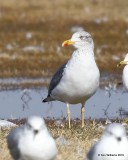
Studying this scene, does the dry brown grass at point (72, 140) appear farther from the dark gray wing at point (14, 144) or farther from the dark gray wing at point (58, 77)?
the dark gray wing at point (14, 144)

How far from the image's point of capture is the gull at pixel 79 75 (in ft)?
35.1

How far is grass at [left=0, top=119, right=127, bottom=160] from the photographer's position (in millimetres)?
8922

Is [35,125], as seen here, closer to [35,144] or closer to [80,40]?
[35,144]

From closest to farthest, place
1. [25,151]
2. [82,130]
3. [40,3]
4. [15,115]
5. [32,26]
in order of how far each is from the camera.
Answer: [25,151]
[82,130]
[15,115]
[32,26]
[40,3]

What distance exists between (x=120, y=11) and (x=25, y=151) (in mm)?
28656

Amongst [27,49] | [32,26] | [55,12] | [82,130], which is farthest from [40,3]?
[82,130]

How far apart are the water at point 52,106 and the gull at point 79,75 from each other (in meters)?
2.34

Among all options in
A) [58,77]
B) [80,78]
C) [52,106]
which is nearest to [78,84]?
[80,78]

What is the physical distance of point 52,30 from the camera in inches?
1203

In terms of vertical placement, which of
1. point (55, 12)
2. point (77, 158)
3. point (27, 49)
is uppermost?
point (55, 12)

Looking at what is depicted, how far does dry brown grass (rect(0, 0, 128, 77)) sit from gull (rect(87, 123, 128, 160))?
12.4m

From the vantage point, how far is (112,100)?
1552 cm

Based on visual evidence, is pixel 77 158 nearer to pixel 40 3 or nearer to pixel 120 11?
pixel 120 11

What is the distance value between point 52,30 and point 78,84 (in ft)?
65.4
